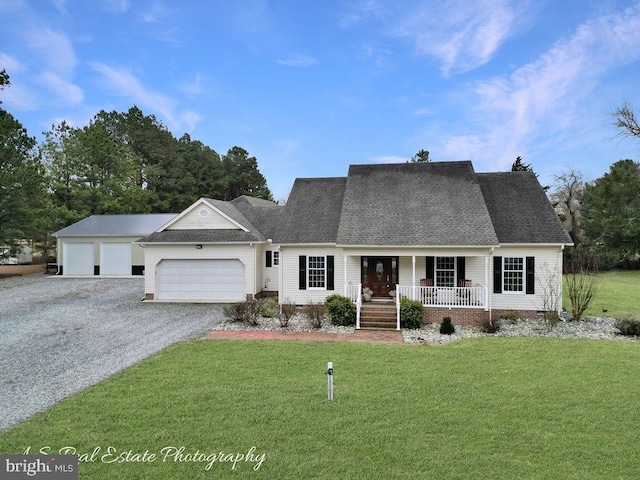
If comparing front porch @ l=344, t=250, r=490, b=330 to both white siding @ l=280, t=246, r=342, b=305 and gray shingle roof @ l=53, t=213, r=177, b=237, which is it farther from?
gray shingle roof @ l=53, t=213, r=177, b=237

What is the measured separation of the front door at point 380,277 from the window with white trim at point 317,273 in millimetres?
2119

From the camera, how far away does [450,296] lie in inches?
564

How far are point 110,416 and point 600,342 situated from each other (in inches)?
532

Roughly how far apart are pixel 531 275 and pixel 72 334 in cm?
1738

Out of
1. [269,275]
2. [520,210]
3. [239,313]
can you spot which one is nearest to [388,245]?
[239,313]

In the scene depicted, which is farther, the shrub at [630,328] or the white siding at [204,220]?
the white siding at [204,220]

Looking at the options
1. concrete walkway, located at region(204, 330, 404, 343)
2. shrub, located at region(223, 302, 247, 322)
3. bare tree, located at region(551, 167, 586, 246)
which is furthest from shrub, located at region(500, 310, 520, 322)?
bare tree, located at region(551, 167, 586, 246)

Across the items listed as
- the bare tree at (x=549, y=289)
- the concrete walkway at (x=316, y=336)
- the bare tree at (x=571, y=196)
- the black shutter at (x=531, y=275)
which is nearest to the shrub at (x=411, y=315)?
the concrete walkway at (x=316, y=336)

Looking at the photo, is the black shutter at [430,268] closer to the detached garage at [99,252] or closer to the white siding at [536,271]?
the white siding at [536,271]

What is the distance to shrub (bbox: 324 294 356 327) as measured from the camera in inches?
542

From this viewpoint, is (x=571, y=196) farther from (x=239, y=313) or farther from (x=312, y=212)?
(x=239, y=313)

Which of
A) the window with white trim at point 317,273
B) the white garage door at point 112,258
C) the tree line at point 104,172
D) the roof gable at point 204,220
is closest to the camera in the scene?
the window with white trim at point 317,273

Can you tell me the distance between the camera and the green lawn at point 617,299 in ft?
53.8

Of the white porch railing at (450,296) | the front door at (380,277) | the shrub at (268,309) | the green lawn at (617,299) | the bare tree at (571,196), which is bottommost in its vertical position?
the green lawn at (617,299)
